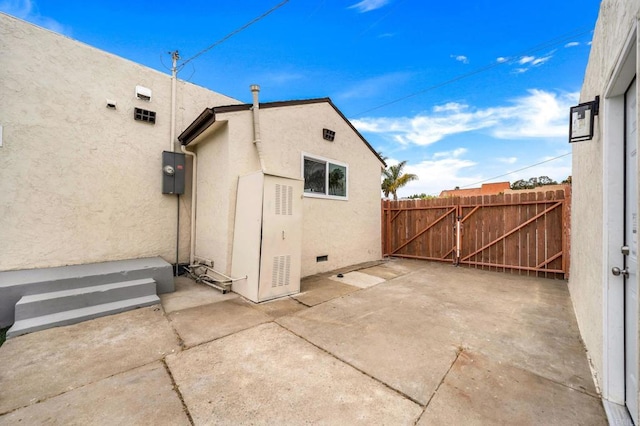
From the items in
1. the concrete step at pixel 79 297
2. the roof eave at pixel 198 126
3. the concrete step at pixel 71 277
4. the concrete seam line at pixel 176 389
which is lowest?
the concrete seam line at pixel 176 389

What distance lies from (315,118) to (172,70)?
3.45 meters

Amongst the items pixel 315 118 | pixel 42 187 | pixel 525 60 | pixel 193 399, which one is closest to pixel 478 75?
pixel 525 60

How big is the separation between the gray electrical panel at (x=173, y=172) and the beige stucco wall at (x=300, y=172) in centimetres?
41

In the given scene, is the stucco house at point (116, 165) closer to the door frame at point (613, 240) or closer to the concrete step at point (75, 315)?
the concrete step at point (75, 315)

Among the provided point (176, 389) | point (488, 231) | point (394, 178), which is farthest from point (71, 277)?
point (394, 178)

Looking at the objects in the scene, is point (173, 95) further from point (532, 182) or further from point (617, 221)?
point (532, 182)

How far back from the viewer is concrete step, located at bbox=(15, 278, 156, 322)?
9.52 ft

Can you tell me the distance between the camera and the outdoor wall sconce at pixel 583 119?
88.7 inches

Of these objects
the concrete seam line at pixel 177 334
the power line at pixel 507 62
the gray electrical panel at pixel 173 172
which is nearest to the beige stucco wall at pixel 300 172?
the gray electrical panel at pixel 173 172

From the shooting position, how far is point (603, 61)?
204 centimetres

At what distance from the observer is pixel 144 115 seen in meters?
4.95

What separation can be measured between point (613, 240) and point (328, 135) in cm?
539

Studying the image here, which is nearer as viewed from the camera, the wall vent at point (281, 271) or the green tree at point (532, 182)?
the wall vent at point (281, 271)

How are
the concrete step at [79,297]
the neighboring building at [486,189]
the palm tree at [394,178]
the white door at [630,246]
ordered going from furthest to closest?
1. the neighboring building at [486,189]
2. the palm tree at [394,178]
3. the concrete step at [79,297]
4. the white door at [630,246]
